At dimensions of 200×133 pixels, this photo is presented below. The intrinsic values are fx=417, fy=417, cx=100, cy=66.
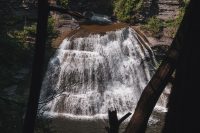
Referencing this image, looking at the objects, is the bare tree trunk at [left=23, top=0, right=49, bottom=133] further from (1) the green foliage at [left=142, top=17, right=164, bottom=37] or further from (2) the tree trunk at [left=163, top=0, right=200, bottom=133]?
(1) the green foliage at [left=142, top=17, right=164, bottom=37]

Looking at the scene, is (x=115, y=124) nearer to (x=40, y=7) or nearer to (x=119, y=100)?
(x=40, y=7)

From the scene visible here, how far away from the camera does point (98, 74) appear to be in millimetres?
17875

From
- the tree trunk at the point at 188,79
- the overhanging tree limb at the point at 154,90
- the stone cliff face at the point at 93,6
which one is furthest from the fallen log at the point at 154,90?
the stone cliff face at the point at 93,6

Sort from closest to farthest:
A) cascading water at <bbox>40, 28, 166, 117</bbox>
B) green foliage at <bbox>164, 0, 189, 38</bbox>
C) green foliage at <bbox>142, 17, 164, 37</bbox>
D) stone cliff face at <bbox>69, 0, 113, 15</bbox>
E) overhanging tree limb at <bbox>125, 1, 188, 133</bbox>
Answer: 1. overhanging tree limb at <bbox>125, 1, 188, 133</bbox>
2. cascading water at <bbox>40, 28, 166, 117</bbox>
3. green foliage at <bbox>142, 17, 164, 37</bbox>
4. green foliage at <bbox>164, 0, 189, 38</bbox>
5. stone cliff face at <bbox>69, 0, 113, 15</bbox>

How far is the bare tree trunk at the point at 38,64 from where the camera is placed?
142 inches

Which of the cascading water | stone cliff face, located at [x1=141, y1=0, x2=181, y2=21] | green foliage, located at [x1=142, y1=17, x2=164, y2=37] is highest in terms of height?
stone cliff face, located at [x1=141, y1=0, x2=181, y2=21]

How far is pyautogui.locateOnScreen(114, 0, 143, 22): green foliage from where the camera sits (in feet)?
71.8

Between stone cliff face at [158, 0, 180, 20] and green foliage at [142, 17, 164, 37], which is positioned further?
stone cliff face at [158, 0, 180, 20]

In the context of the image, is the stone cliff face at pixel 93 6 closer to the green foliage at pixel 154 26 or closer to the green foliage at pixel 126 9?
the green foliage at pixel 126 9

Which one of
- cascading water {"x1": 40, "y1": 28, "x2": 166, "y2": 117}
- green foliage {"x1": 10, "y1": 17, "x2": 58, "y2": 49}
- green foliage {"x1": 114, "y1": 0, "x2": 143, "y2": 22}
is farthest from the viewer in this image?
green foliage {"x1": 114, "y1": 0, "x2": 143, "y2": 22}

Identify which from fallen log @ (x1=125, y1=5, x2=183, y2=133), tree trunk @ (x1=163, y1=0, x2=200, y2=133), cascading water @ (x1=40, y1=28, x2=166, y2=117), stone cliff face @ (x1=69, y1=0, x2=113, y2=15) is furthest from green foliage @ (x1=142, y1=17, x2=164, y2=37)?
tree trunk @ (x1=163, y1=0, x2=200, y2=133)

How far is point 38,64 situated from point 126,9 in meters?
18.7

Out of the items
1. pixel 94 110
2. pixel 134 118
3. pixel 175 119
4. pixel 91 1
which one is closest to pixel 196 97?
pixel 175 119

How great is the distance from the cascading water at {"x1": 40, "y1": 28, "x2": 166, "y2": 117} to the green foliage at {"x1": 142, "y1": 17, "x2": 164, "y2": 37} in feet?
4.22
